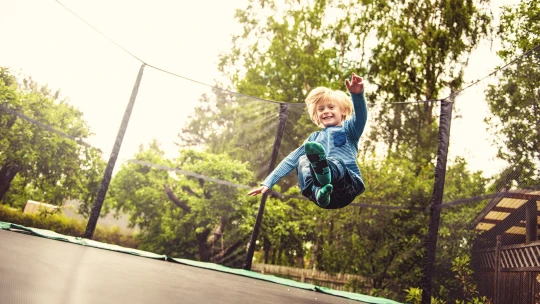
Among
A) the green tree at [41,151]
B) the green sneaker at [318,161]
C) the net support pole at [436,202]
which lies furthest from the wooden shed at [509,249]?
the green tree at [41,151]

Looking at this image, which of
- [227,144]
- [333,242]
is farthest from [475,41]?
[227,144]

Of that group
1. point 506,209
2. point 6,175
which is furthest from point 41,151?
point 506,209

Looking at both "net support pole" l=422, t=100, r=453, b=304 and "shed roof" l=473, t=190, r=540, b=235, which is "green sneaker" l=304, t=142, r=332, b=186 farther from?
"net support pole" l=422, t=100, r=453, b=304

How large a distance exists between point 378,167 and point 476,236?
2014 millimetres

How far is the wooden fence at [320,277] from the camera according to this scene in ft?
16.0

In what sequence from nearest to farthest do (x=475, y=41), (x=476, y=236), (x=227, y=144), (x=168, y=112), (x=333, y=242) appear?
(x=476, y=236) → (x=168, y=112) → (x=227, y=144) → (x=333, y=242) → (x=475, y=41)

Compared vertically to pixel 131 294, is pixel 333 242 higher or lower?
higher

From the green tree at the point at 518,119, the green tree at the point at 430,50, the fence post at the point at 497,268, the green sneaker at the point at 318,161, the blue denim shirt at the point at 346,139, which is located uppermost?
the green tree at the point at 430,50

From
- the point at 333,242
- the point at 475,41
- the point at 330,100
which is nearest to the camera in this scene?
the point at 330,100

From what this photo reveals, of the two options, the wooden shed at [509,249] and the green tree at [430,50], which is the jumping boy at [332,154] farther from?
the green tree at [430,50]

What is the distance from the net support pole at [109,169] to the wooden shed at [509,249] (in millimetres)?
2719

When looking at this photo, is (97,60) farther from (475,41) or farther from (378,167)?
(475,41)

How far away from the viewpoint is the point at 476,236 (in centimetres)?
293

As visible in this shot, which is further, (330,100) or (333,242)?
(333,242)
